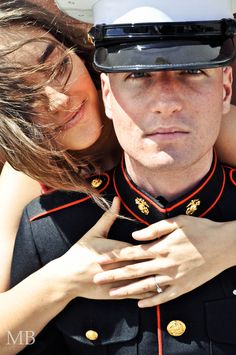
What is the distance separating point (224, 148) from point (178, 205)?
30 centimetres

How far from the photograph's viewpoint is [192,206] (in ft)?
6.53

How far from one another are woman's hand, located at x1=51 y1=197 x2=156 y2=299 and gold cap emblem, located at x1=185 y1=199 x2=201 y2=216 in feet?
0.65

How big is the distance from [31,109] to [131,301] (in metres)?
0.62

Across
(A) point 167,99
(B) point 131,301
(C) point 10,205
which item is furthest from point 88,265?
(A) point 167,99

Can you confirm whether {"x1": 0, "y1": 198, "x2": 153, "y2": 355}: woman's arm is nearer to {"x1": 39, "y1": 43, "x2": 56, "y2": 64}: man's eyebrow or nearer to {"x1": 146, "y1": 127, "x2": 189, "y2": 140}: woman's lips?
{"x1": 146, "y1": 127, "x2": 189, "y2": 140}: woman's lips

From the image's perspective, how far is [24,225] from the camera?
2131 millimetres

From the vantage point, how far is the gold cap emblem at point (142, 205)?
6.56 feet

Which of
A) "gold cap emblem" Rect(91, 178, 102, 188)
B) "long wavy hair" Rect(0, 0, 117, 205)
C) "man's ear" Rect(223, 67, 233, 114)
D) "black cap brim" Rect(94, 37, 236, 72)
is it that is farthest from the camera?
"gold cap emblem" Rect(91, 178, 102, 188)

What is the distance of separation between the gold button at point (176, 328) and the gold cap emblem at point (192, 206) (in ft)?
1.01

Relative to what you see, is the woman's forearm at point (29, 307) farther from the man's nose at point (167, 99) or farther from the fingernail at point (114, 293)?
the man's nose at point (167, 99)

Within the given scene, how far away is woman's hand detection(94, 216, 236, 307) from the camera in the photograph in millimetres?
1917

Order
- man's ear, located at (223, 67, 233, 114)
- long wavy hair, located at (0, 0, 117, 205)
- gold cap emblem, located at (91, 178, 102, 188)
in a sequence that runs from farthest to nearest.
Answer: gold cap emblem, located at (91, 178, 102, 188) < long wavy hair, located at (0, 0, 117, 205) < man's ear, located at (223, 67, 233, 114)

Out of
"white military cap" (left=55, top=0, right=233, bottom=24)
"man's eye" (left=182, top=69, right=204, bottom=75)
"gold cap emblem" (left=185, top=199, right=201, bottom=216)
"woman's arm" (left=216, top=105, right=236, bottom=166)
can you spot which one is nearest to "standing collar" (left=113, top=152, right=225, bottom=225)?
"gold cap emblem" (left=185, top=199, right=201, bottom=216)

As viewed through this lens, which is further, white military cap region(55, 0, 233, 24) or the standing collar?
the standing collar
